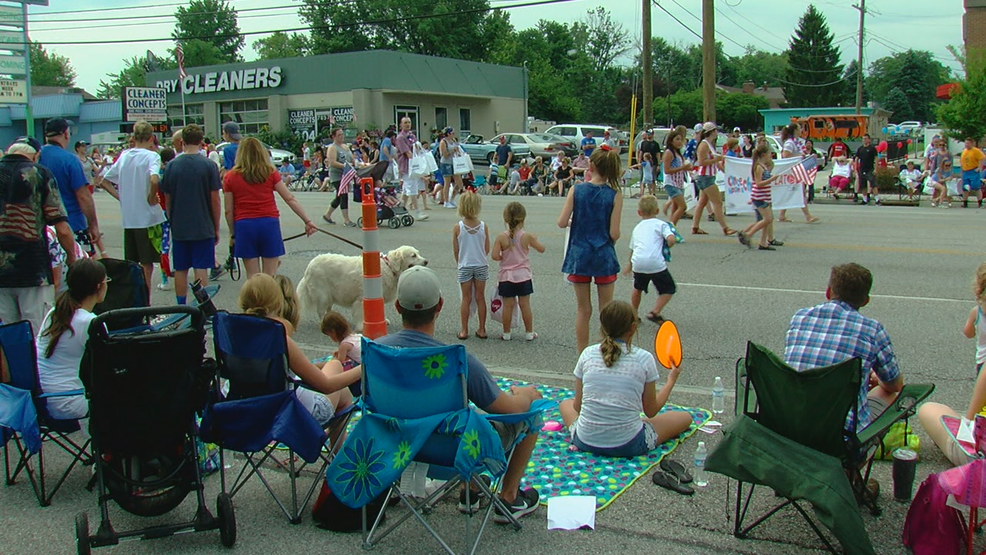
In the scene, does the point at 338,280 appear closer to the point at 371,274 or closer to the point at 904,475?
the point at 371,274

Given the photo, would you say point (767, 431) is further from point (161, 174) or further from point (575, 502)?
point (161, 174)

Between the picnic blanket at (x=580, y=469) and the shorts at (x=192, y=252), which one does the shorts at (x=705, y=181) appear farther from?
the picnic blanket at (x=580, y=469)

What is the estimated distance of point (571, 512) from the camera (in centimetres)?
432

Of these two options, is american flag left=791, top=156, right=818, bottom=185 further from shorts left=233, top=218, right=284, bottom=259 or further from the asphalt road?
shorts left=233, top=218, right=284, bottom=259

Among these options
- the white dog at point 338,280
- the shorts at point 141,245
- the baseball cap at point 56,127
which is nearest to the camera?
the baseball cap at point 56,127

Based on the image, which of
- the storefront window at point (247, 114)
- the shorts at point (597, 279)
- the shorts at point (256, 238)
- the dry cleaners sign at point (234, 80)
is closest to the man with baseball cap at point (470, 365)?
the shorts at point (597, 279)

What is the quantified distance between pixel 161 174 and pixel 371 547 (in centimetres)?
616

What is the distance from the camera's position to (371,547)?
408cm

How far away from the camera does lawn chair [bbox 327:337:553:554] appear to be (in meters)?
3.79

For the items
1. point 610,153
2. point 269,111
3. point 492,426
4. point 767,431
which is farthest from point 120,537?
point 269,111

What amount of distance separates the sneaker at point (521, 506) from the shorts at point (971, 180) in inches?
761

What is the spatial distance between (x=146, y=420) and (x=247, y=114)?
156 feet

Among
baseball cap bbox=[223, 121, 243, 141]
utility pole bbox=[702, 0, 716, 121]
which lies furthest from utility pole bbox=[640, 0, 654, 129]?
baseball cap bbox=[223, 121, 243, 141]

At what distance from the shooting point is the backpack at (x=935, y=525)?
3.71m
